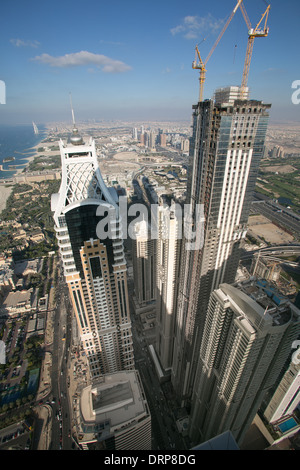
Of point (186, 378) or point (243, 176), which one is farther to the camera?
point (186, 378)

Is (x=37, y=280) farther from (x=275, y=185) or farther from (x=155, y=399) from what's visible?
(x=275, y=185)

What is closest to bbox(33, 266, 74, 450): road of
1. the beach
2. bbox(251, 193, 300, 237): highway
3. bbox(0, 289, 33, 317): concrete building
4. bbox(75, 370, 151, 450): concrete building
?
bbox(0, 289, 33, 317): concrete building

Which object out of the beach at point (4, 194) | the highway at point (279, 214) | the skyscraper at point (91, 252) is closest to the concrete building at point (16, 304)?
the skyscraper at point (91, 252)

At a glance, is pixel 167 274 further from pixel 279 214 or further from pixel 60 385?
pixel 279 214

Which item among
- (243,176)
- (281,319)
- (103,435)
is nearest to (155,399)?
(103,435)

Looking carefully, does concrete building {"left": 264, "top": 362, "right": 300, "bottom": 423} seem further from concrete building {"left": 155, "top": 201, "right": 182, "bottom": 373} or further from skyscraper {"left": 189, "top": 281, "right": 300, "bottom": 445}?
concrete building {"left": 155, "top": 201, "right": 182, "bottom": 373}

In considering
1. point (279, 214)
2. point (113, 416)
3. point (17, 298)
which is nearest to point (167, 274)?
point (113, 416)
